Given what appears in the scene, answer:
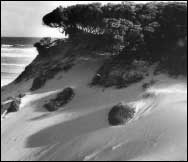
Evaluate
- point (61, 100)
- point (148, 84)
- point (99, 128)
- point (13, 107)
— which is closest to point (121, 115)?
point (99, 128)

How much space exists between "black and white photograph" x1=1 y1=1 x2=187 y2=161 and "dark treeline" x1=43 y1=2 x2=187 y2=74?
0.07 m

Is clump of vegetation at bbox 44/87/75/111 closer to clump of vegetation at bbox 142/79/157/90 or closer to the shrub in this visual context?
the shrub

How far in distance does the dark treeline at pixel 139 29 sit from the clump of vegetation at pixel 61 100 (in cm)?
510

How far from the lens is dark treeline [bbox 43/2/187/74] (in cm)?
2836

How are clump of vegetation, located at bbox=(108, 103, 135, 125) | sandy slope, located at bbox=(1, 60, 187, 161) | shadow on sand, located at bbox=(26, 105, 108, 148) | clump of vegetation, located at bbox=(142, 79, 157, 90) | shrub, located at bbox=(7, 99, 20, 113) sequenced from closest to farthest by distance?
sandy slope, located at bbox=(1, 60, 187, 161) → clump of vegetation, located at bbox=(108, 103, 135, 125) → shadow on sand, located at bbox=(26, 105, 108, 148) → clump of vegetation, located at bbox=(142, 79, 157, 90) → shrub, located at bbox=(7, 99, 20, 113)

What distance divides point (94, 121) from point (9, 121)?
22.2 feet

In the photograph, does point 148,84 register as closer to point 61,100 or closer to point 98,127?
point 98,127

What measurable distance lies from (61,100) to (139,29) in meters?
8.15

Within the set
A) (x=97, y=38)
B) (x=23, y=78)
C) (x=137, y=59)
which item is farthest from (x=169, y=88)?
(x=23, y=78)

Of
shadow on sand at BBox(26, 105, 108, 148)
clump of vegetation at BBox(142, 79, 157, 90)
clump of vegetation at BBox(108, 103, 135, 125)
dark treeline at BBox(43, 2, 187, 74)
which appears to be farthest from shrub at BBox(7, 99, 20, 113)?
clump of vegetation at BBox(142, 79, 157, 90)

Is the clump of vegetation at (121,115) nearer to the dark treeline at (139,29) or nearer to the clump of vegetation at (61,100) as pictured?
the dark treeline at (139,29)

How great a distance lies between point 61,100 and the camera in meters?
28.8

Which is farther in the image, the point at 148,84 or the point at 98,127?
the point at 148,84

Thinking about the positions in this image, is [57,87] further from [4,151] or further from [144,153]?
[144,153]
